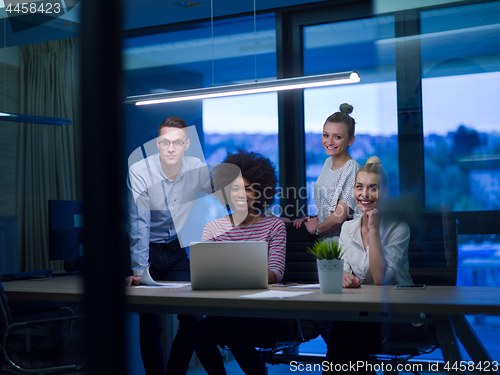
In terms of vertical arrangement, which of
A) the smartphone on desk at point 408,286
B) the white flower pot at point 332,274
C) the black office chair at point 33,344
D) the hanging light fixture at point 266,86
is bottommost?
the black office chair at point 33,344

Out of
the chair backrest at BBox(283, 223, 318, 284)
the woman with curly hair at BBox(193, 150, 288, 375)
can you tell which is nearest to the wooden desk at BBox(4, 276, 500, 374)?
the woman with curly hair at BBox(193, 150, 288, 375)

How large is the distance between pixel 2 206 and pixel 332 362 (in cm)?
423

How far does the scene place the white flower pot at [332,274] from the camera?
1961 mm

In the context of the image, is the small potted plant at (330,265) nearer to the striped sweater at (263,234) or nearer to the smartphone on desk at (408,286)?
the striped sweater at (263,234)

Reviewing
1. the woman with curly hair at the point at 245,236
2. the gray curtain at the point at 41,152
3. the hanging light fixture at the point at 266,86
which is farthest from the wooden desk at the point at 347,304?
the gray curtain at the point at 41,152

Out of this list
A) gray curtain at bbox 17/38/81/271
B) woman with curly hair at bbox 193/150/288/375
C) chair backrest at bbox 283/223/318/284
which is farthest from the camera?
gray curtain at bbox 17/38/81/271

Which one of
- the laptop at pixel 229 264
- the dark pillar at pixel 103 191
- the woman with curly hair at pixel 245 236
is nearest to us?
the dark pillar at pixel 103 191

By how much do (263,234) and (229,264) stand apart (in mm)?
438

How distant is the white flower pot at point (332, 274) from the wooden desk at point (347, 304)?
4 centimetres

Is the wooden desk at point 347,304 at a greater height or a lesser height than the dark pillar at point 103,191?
lesser

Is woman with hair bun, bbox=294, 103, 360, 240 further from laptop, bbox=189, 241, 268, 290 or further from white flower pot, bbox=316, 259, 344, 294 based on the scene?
white flower pot, bbox=316, 259, 344, 294

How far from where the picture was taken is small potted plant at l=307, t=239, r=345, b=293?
76.8 inches

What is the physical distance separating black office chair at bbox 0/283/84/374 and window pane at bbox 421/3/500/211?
1411 millimetres

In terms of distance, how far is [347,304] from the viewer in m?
1.70
